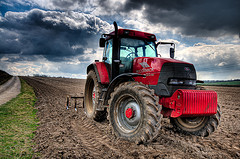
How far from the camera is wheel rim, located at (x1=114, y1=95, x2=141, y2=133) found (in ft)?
13.6

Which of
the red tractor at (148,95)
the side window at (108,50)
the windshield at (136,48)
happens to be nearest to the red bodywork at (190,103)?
the red tractor at (148,95)

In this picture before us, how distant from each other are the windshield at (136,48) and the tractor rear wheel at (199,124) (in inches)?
86.5

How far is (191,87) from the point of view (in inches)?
178

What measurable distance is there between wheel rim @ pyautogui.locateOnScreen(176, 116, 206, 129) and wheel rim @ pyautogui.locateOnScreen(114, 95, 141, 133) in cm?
156

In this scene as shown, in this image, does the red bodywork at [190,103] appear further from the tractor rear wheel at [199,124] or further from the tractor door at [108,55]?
the tractor door at [108,55]

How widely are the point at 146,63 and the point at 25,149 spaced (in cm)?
336

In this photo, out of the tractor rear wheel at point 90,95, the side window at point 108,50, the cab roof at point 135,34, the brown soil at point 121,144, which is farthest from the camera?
the tractor rear wheel at point 90,95

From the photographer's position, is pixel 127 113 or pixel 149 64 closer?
pixel 127 113

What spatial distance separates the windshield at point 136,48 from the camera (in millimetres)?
5348

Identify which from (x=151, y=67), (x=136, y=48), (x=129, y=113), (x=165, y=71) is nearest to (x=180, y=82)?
(x=165, y=71)

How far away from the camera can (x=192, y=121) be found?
188 inches

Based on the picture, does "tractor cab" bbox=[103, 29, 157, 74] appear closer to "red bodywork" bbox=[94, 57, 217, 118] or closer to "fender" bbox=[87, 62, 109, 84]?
"fender" bbox=[87, 62, 109, 84]

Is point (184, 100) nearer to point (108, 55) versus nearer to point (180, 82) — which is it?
point (180, 82)

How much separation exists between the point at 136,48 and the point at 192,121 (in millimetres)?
2622
